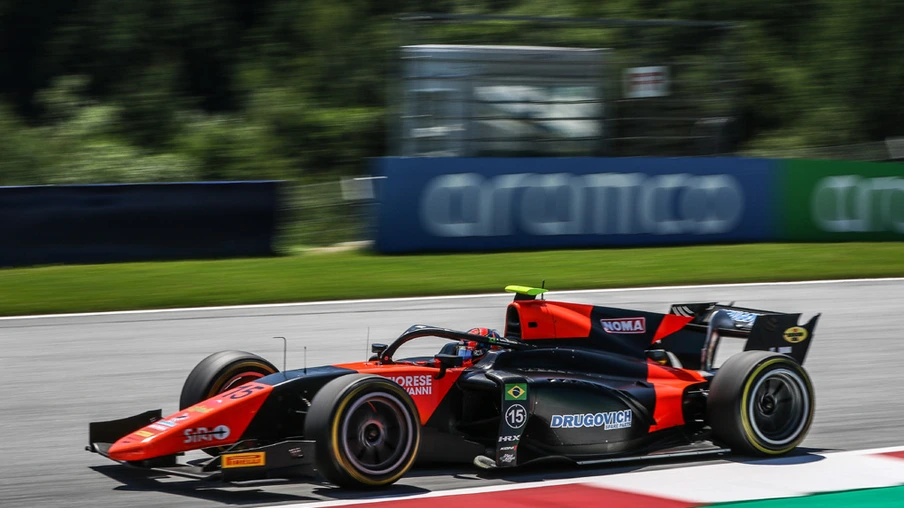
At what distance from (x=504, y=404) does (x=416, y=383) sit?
0.50 m

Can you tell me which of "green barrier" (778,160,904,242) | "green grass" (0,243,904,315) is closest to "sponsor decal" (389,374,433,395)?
"green grass" (0,243,904,315)

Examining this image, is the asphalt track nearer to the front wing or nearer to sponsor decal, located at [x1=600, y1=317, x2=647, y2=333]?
the front wing

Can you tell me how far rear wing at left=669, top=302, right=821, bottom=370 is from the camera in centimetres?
697

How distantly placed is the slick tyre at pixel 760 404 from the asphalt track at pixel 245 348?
484mm

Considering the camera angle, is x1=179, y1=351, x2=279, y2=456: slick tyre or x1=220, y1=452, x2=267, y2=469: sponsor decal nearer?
x1=220, y1=452, x2=267, y2=469: sponsor decal

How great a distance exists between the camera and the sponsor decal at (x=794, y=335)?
705 centimetres

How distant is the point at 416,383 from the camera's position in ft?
19.8

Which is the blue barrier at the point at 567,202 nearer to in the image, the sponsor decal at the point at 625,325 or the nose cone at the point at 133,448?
the sponsor decal at the point at 625,325

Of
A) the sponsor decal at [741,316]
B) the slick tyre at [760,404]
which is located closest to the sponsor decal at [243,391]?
the slick tyre at [760,404]

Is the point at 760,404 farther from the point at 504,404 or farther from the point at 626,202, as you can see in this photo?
the point at 626,202

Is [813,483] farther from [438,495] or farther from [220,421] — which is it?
[220,421]

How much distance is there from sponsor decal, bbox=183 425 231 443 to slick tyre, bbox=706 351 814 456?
2809mm

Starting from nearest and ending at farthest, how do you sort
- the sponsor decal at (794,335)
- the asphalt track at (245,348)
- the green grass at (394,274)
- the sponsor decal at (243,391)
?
the sponsor decal at (243,391) → the asphalt track at (245,348) → the sponsor decal at (794,335) → the green grass at (394,274)

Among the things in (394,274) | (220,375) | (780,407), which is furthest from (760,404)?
(394,274)
